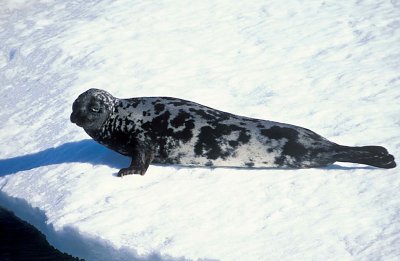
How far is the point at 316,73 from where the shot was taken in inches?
244

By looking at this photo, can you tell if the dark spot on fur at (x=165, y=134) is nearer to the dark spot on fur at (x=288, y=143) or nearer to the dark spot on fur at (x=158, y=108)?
the dark spot on fur at (x=158, y=108)

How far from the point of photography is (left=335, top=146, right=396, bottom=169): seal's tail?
13.5 feet

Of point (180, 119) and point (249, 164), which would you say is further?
point (180, 119)

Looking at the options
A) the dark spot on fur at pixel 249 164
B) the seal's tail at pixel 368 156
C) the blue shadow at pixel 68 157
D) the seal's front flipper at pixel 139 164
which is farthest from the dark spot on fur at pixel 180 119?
the seal's tail at pixel 368 156

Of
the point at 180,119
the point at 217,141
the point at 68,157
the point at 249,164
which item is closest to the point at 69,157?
the point at 68,157

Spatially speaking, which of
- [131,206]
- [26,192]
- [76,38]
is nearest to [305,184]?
[131,206]

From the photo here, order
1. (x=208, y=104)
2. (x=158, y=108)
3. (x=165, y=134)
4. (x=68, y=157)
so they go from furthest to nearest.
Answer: (x=208, y=104)
(x=68, y=157)
(x=158, y=108)
(x=165, y=134)

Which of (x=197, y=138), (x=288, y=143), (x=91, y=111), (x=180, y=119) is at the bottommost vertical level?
(x=288, y=143)

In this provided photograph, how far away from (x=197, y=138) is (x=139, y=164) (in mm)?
556

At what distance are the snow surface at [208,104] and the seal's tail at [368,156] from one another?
83 millimetres

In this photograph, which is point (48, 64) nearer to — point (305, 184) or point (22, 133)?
point (22, 133)

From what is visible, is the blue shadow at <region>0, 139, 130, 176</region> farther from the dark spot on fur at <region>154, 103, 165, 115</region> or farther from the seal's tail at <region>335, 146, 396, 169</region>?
the seal's tail at <region>335, 146, 396, 169</region>

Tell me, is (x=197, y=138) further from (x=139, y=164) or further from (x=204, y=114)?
(x=139, y=164)

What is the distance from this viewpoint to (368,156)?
4.18 m
